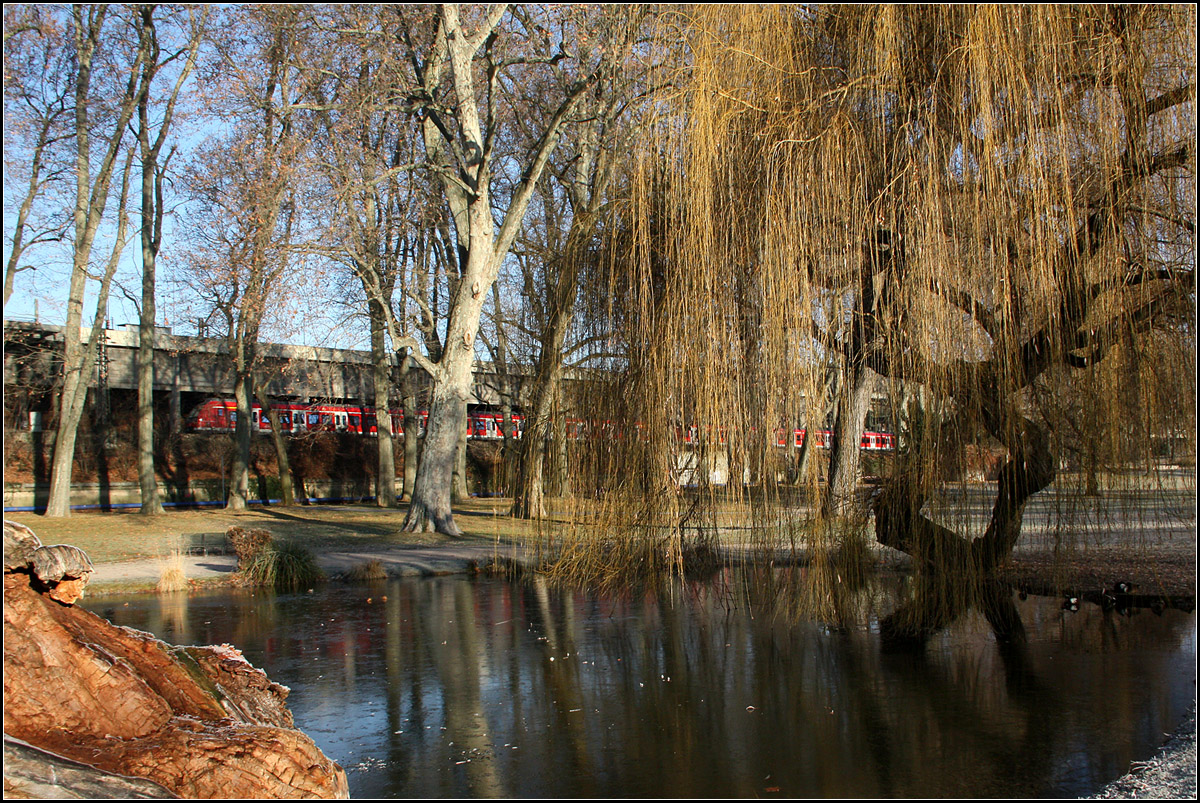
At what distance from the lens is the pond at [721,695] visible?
5.23 m

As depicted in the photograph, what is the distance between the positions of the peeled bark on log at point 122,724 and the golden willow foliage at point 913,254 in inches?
166

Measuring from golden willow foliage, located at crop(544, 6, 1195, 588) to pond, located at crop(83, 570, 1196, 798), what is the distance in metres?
1.12

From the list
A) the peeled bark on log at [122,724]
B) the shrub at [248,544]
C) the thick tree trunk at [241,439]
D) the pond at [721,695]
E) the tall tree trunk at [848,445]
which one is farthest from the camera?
the thick tree trunk at [241,439]

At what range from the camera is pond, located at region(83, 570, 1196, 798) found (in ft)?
17.1

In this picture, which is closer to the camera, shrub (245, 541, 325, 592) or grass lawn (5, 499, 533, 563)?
shrub (245, 541, 325, 592)

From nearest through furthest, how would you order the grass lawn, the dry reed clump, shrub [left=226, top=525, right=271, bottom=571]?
the dry reed clump, shrub [left=226, top=525, right=271, bottom=571], the grass lawn

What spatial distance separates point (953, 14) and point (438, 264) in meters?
24.6

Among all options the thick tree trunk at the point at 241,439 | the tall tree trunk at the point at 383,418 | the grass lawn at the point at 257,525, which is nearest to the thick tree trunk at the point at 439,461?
the grass lawn at the point at 257,525

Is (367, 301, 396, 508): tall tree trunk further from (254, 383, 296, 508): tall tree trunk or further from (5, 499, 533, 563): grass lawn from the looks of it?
(254, 383, 296, 508): tall tree trunk

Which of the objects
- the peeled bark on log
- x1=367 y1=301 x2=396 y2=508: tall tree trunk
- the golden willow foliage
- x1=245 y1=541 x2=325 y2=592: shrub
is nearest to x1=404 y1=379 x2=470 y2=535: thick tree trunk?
x1=245 y1=541 x2=325 y2=592: shrub

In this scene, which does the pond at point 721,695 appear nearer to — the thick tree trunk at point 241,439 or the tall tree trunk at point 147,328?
the tall tree trunk at point 147,328

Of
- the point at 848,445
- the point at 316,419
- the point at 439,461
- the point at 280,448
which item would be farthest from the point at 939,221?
the point at 316,419

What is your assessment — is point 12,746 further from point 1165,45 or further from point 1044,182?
point 1165,45

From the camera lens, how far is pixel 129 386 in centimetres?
3453
